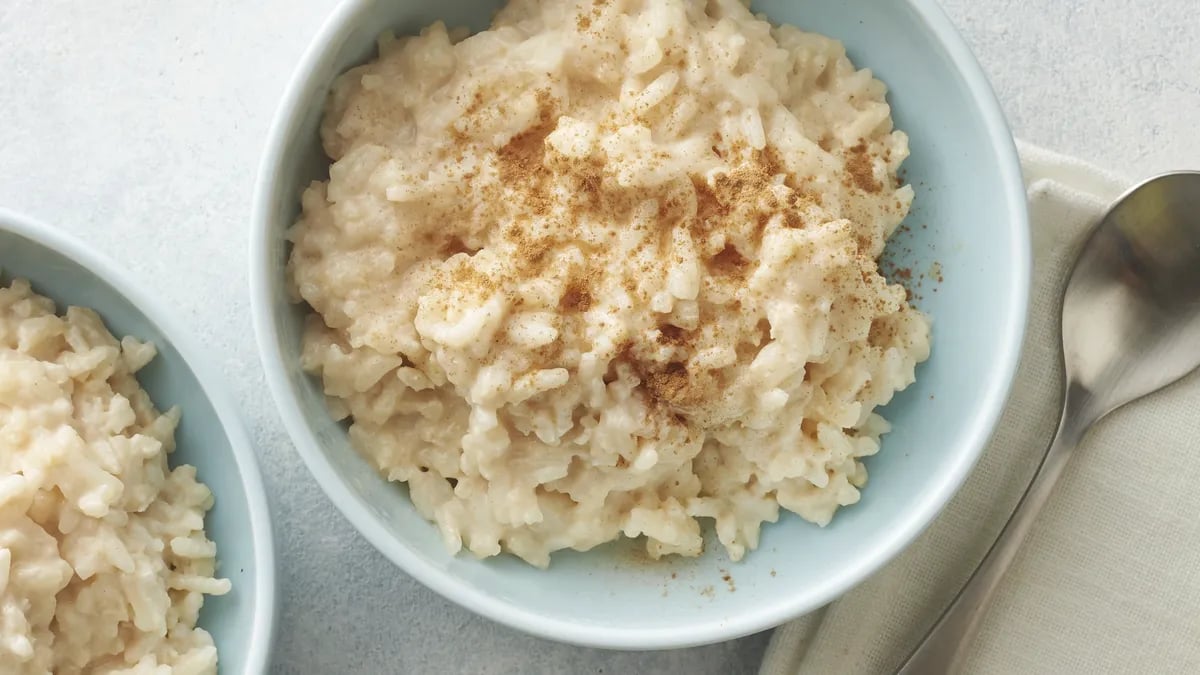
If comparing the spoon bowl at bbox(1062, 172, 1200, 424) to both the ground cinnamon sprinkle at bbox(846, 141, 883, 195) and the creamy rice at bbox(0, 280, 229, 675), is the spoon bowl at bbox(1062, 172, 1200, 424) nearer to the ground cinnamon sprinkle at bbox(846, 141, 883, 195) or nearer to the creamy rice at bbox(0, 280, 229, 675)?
the ground cinnamon sprinkle at bbox(846, 141, 883, 195)

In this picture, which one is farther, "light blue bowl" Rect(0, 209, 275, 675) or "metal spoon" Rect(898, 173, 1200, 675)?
"metal spoon" Rect(898, 173, 1200, 675)

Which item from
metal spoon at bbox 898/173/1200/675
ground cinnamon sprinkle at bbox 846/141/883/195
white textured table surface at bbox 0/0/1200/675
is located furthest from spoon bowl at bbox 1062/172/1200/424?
ground cinnamon sprinkle at bbox 846/141/883/195

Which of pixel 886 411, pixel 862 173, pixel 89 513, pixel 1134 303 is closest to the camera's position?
pixel 89 513

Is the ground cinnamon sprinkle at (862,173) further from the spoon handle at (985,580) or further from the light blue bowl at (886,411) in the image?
the spoon handle at (985,580)

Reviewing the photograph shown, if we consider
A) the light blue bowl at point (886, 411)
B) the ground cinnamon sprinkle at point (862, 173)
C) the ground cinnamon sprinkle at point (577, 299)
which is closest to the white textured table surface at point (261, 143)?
the light blue bowl at point (886, 411)

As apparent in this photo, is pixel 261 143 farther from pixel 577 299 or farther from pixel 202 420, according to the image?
pixel 577 299

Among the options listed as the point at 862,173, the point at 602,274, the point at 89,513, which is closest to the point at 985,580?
the point at 862,173
